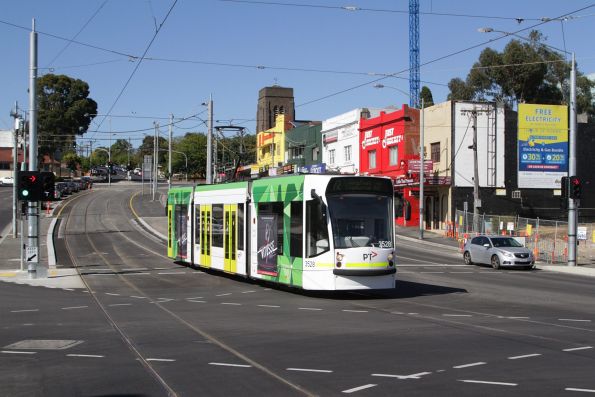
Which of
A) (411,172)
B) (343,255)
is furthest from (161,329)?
(411,172)

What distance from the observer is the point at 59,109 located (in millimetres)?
104250

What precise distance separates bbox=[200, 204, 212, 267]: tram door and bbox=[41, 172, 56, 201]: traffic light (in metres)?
5.27

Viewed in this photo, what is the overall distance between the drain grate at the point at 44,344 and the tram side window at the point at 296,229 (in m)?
→ 7.20

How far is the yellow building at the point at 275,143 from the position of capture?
86.4 metres

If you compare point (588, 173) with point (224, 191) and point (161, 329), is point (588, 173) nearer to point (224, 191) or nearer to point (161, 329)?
point (224, 191)

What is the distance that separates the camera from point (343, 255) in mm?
17203

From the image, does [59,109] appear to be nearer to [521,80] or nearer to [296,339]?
[521,80]

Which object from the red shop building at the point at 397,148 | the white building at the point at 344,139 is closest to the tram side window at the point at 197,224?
the red shop building at the point at 397,148

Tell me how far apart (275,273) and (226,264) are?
3913 millimetres

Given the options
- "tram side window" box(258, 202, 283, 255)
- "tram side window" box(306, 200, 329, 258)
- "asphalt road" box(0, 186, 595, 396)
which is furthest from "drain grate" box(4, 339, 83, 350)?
"tram side window" box(258, 202, 283, 255)

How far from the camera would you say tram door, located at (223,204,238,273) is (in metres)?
22.1

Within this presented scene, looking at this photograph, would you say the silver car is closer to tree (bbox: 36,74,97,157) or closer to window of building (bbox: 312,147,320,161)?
window of building (bbox: 312,147,320,161)

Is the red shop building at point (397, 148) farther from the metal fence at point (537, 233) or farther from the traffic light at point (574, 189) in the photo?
the traffic light at point (574, 189)

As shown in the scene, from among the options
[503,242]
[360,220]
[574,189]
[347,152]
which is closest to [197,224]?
[360,220]
